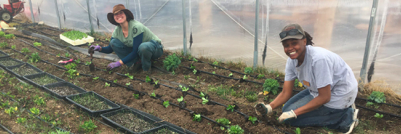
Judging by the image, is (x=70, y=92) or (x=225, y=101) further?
(x=70, y=92)

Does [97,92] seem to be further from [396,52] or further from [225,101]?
[396,52]

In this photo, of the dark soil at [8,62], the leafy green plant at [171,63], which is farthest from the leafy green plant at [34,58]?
the leafy green plant at [171,63]

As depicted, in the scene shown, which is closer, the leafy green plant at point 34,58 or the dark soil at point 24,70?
the dark soil at point 24,70

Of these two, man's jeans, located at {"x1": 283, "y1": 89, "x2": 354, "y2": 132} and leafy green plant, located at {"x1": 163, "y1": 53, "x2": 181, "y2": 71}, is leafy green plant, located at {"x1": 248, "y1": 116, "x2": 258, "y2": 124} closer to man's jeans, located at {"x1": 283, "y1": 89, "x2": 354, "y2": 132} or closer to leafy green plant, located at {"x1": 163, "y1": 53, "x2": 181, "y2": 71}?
man's jeans, located at {"x1": 283, "y1": 89, "x2": 354, "y2": 132}

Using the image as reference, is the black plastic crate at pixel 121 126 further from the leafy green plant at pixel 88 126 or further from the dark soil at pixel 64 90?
the dark soil at pixel 64 90

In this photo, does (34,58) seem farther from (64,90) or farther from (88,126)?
(88,126)

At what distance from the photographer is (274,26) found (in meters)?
4.40

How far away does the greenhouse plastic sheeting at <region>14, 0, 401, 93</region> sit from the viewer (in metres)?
3.56

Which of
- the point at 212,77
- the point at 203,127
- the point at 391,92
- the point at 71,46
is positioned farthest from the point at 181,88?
the point at 71,46

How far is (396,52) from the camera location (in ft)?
11.5

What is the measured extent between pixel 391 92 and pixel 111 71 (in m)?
4.10

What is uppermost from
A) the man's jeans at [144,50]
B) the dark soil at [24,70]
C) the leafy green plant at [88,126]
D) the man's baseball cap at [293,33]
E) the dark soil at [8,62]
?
the man's baseball cap at [293,33]

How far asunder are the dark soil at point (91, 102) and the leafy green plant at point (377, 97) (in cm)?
315

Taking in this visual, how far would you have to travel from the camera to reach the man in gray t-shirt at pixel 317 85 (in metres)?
2.47
